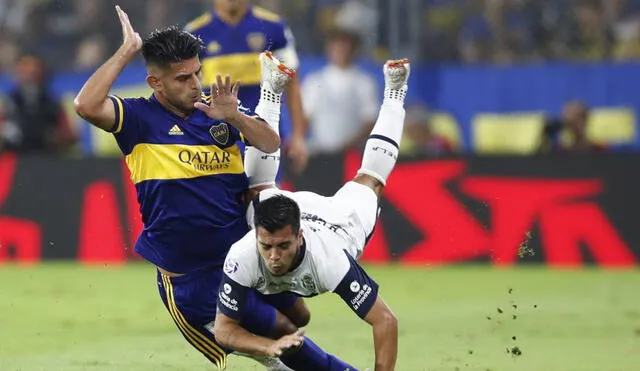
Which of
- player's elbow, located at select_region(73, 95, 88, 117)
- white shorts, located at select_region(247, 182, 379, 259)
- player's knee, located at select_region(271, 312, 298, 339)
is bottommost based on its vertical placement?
player's knee, located at select_region(271, 312, 298, 339)

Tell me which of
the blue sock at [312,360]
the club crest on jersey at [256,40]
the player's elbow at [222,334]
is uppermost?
the club crest on jersey at [256,40]

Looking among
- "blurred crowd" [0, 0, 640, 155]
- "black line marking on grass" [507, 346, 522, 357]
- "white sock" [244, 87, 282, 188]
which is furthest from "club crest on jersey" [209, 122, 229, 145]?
"blurred crowd" [0, 0, 640, 155]

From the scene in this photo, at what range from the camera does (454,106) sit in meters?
16.6

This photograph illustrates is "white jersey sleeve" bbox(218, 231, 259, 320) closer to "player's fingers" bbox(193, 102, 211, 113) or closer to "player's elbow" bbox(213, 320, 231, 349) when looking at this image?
"player's elbow" bbox(213, 320, 231, 349)

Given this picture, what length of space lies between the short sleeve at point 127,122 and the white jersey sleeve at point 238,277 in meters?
0.90

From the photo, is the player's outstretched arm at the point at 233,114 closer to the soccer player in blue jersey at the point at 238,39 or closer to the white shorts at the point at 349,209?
the white shorts at the point at 349,209

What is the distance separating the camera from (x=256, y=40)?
11.2 meters

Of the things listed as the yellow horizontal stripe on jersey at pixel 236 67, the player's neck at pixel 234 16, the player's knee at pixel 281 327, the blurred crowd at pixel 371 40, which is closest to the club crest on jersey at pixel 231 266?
the player's knee at pixel 281 327

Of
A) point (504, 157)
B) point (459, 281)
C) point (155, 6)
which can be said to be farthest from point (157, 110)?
point (155, 6)

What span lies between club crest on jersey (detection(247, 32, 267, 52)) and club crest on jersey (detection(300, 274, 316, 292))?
164 inches

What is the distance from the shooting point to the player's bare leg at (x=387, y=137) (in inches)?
350

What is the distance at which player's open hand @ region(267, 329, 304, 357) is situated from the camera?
22.8 ft

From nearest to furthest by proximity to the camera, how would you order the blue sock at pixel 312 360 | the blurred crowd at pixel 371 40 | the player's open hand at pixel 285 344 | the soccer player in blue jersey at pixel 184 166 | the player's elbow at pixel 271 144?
1. the player's open hand at pixel 285 344
2. the soccer player in blue jersey at pixel 184 166
3. the player's elbow at pixel 271 144
4. the blue sock at pixel 312 360
5. the blurred crowd at pixel 371 40

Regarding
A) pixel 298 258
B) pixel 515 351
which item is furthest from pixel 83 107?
pixel 515 351
